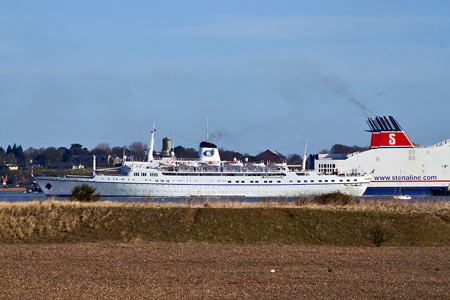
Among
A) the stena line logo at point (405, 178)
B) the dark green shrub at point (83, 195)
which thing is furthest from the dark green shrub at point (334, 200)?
the stena line logo at point (405, 178)

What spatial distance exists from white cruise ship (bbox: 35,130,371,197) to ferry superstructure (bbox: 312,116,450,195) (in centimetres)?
808

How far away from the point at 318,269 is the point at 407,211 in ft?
45.0

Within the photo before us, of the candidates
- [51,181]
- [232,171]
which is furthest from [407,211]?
[51,181]

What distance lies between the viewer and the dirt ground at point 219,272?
49.5 ft

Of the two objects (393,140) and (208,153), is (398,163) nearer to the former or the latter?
(393,140)

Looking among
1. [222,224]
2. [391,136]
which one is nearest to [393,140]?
[391,136]

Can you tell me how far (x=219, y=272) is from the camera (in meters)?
18.1

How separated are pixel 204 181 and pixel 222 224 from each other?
4922 cm

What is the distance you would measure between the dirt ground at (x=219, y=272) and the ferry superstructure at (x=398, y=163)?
64.1 metres

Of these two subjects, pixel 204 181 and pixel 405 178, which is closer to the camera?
pixel 204 181

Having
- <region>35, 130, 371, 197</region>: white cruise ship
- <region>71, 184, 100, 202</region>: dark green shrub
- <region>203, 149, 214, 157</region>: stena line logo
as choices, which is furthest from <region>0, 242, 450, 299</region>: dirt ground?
<region>203, 149, 214, 157</region>: stena line logo

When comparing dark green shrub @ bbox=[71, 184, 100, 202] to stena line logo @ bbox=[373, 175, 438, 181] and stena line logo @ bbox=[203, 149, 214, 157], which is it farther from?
stena line logo @ bbox=[373, 175, 438, 181]

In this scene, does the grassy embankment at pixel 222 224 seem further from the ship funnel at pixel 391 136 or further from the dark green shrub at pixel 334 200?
the ship funnel at pixel 391 136

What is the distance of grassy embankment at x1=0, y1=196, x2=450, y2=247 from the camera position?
2673 cm
